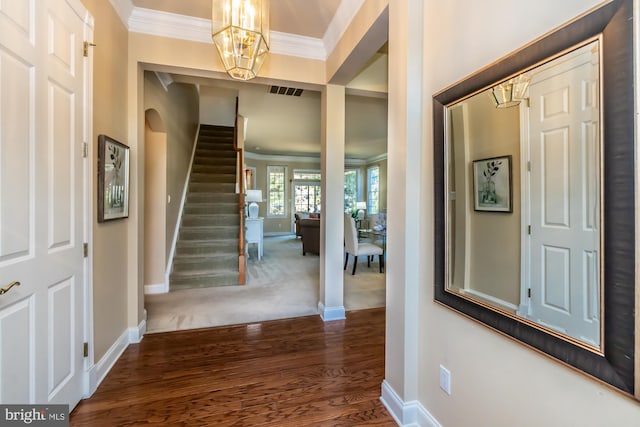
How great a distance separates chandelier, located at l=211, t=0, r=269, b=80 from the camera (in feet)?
5.44

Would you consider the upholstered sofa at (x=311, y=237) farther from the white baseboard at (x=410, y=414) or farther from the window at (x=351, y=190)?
the white baseboard at (x=410, y=414)

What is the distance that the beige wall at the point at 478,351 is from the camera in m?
0.94

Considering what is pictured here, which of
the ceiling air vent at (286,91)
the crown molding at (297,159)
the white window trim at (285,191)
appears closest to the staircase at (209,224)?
the ceiling air vent at (286,91)

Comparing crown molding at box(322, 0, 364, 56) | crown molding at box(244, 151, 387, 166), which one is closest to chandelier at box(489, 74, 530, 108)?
crown molding at box(322, 0, 364, 56)

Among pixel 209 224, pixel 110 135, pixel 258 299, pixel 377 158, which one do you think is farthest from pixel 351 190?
pixel 110 135

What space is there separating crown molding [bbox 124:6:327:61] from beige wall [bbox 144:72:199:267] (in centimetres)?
62

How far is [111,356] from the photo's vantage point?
225cm

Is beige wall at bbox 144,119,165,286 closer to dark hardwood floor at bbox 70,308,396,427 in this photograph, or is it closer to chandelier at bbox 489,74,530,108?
dark hardwood floor at bbox 70,308,396,427

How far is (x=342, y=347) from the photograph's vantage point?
8.52 ft

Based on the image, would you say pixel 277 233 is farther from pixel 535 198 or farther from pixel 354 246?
pixel 535 198

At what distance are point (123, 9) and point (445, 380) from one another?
347 cm

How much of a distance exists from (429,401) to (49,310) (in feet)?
6.78

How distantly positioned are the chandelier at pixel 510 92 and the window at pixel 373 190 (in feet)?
29.8

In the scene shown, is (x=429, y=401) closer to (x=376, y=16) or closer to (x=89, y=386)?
(x=89, y=386)
